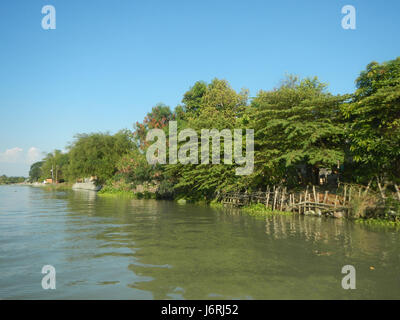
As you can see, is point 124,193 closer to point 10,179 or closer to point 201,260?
point 201,260

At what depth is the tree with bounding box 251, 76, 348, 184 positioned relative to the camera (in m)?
13.2

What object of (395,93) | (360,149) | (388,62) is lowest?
(360,149)

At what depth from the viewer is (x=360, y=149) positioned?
40.8 ft

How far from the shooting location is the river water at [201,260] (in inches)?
213

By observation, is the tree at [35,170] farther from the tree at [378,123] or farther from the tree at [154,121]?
the tree at [378,123]

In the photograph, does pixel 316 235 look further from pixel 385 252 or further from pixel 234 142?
pixel 234 142

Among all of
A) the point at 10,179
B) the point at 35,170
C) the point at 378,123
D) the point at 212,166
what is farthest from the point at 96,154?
the point at 10,179

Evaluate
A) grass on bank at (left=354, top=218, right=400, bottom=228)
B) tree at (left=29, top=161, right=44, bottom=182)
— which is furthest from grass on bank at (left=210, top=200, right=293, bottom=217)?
tree at (left=29, top=161, right=44, bottom=182)

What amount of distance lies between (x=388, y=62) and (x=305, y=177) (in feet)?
22.7

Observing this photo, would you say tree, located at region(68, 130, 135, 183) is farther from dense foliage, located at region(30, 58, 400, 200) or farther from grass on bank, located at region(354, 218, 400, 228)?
grass on bank, located at region(354, 218, 400, 228)

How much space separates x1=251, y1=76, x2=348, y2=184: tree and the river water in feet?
11.1

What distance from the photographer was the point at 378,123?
39.6 feet

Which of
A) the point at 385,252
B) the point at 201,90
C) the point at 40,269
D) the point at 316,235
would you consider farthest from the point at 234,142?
the point at 201,90

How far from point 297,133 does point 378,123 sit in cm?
320
